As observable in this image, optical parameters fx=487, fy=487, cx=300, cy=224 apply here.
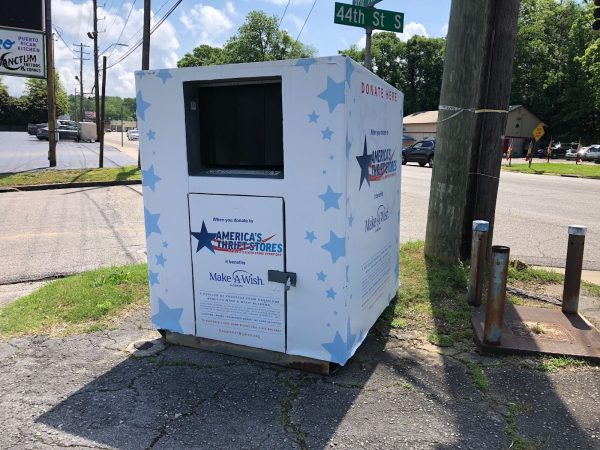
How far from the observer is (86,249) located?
7.16m

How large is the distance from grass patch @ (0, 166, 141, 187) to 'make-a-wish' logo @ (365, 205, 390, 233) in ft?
44.2

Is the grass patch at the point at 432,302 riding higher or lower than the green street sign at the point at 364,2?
lower

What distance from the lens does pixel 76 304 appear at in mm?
4551

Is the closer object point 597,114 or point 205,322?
point 205,322

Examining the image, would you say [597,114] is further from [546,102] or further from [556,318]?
[556,318]

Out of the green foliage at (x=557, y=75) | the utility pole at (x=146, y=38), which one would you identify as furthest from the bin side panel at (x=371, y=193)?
the green foliage at (x=557, y=75)

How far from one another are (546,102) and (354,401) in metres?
63.7

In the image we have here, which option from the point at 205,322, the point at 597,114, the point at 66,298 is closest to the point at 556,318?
the point at 205,322

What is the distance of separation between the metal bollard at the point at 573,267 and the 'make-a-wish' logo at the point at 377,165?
166cm

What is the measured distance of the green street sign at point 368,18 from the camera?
6789mm

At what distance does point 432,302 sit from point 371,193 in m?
1.62

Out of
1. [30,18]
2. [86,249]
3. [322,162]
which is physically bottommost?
[86,249]

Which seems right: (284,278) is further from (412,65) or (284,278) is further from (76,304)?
(412,65)

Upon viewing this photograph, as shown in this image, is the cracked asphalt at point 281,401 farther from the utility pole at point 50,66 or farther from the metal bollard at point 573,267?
the utility pole at point 50,66
